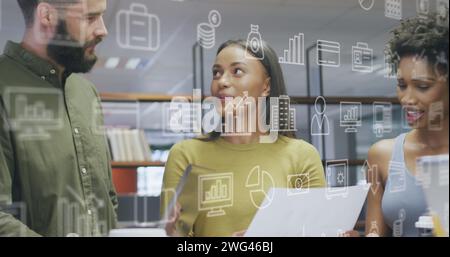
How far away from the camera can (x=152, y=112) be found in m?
2.04

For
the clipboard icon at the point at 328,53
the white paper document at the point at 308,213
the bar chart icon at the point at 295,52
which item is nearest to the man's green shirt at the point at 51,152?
the white paper document at the point at 308,213

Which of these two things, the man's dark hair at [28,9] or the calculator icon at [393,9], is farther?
the calculator icon at [393,9]

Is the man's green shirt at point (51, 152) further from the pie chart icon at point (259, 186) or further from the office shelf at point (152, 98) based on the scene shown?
the pie chart icon at point (259, 186)

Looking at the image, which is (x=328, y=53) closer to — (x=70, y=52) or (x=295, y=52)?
(x=295, y=52)

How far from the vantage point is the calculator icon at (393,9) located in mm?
2510

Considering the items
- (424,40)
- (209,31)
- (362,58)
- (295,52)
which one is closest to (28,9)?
(209,31)

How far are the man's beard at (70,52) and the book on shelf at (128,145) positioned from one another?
23cm

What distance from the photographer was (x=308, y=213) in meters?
2.27

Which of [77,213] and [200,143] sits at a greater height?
[200,143]

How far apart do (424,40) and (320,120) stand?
0.65 meters

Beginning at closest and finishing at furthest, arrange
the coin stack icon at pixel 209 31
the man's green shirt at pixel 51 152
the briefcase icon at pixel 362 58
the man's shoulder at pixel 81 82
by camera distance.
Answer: the man's green shirt at pixel 51 152, the man's shoulder at pixel 81 82, the coin stack icon at pixel 209 31, the briefcase icon at pixel 362 58
